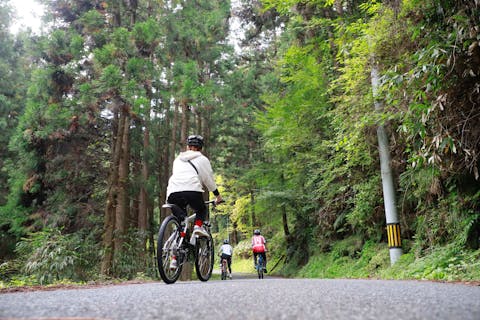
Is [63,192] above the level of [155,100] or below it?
Answer: below

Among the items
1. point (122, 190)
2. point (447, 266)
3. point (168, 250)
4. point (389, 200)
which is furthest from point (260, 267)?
point (168, 250)

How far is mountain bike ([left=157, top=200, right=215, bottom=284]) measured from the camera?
459 centimetres

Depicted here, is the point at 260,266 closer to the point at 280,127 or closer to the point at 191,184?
the point at 280,127

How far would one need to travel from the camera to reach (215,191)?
17.3ft

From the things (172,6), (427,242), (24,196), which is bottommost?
(427,242)

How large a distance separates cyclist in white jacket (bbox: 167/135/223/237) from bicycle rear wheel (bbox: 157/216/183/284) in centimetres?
33

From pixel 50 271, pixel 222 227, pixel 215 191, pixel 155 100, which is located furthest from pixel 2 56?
pixel 222 227

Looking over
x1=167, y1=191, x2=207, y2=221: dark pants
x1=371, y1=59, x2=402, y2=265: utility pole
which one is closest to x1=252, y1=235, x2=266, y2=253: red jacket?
x1=371, y1=59, x2=402, y2=265: utility pole

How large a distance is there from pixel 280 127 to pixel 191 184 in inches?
379

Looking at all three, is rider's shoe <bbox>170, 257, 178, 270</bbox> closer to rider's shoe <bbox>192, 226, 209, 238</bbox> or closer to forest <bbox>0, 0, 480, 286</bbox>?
rider's shoe <bbox>192, 226, 209, 238</bbox>

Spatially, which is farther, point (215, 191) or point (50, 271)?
point (50, 271)

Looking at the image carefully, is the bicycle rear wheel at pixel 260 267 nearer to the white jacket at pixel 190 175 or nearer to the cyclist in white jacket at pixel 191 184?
the cyclist in white jacket at pixel 191 184

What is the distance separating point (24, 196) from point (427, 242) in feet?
43.8

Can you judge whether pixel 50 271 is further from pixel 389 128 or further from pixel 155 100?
pixel 155 100
